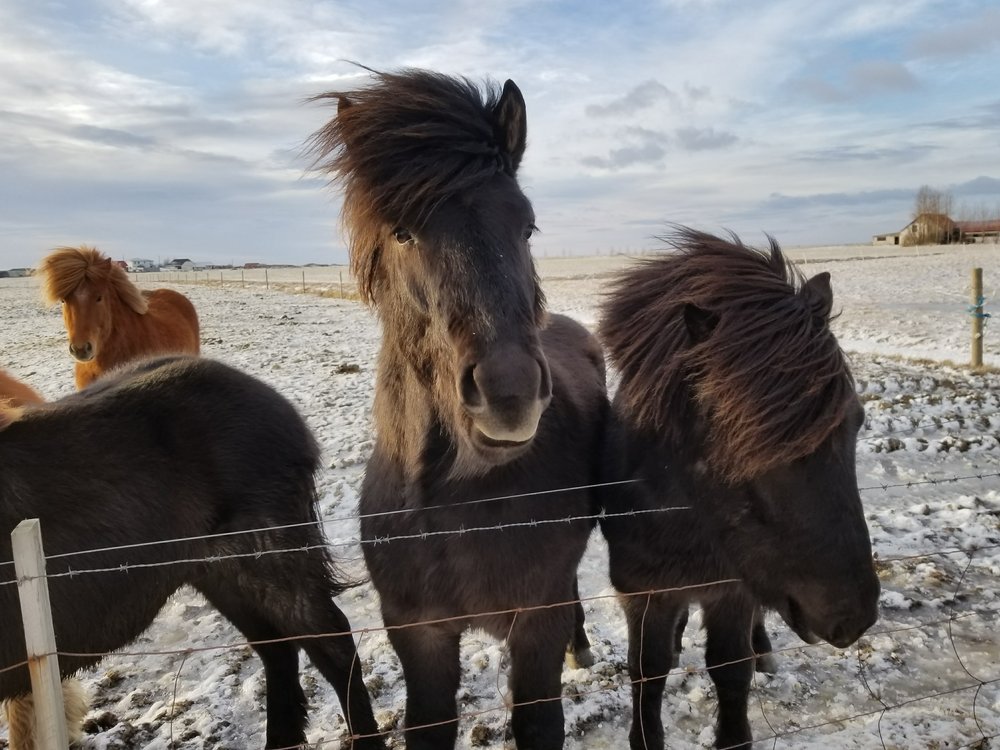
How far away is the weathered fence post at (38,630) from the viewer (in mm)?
1605

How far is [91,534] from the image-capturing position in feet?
7.88

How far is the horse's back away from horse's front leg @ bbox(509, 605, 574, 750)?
591 centimetres

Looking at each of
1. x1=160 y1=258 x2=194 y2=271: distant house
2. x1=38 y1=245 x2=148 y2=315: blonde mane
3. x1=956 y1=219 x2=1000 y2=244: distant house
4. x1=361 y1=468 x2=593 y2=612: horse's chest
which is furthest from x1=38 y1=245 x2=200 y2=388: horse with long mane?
x1=160 y1=258 x2=194 y2=271: distant house

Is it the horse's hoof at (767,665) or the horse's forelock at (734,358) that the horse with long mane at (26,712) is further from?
the horse's hoof at (767,665)

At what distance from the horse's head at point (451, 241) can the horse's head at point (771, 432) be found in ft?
1.97

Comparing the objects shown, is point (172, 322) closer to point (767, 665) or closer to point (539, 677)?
point (539, 677)

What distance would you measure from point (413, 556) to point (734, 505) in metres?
1.15

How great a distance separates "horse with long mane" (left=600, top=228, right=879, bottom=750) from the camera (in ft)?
6.76

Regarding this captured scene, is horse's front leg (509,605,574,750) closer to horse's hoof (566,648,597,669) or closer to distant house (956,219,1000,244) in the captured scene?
horse's hoof (566,648,597,669)

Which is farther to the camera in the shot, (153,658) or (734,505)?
(153,658)

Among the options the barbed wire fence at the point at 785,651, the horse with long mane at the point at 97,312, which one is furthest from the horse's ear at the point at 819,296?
the horse with long mane at the point at 97,312

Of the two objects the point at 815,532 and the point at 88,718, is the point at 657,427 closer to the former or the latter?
the point at 815,532

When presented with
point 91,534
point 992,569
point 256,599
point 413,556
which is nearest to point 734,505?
point 413,556

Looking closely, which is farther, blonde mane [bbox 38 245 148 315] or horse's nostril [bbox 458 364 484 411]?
blonde mane [bbox 38 245 148 315]
